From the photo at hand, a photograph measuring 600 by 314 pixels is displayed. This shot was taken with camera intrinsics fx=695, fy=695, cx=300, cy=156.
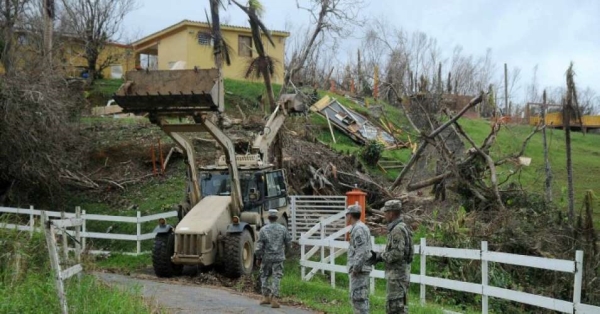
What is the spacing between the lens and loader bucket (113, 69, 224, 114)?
549 inches

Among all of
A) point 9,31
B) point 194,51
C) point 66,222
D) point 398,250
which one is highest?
point 194,51

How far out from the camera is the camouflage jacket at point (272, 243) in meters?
11.9

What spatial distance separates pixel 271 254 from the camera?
11.9 m

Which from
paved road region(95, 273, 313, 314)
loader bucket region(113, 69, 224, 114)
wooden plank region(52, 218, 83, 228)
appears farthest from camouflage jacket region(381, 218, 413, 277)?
loader bucket region(113, 69, 224, 114)

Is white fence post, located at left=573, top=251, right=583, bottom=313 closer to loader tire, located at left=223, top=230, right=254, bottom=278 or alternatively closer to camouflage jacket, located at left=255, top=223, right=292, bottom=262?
camouflage jacket, located at left=255, top=223, right=292, bottom=262

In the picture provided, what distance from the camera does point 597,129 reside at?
5816cm

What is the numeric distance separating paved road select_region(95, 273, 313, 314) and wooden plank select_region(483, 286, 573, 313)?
3109mm

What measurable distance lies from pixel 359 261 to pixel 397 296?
0.76m

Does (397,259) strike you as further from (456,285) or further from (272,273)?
(272,273)

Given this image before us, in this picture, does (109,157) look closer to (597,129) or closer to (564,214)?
(564,214)

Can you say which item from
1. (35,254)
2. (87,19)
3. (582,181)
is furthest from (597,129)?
(35,254)

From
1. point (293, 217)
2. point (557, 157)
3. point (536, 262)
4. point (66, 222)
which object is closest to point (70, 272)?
point (66, 222)

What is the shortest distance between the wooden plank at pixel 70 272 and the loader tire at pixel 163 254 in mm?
5554

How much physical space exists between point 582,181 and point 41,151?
27.3m
